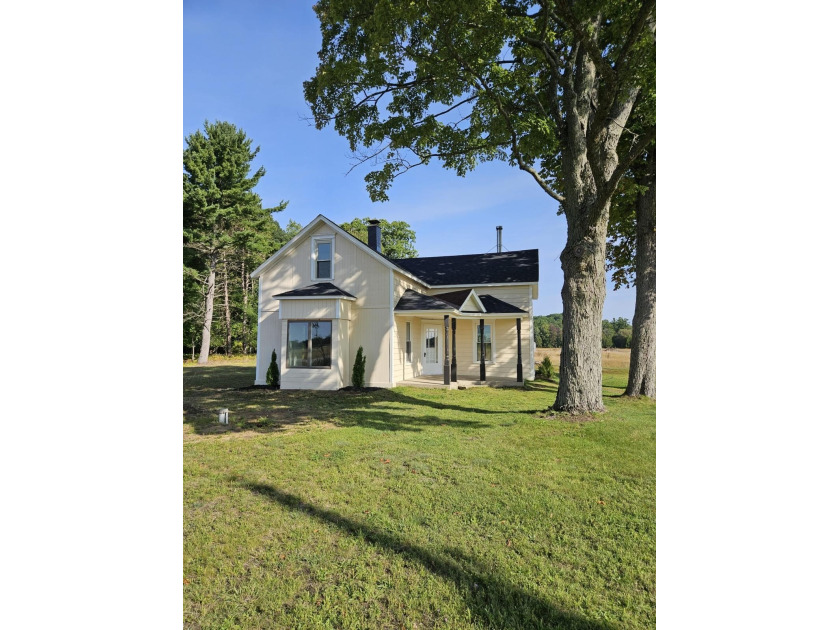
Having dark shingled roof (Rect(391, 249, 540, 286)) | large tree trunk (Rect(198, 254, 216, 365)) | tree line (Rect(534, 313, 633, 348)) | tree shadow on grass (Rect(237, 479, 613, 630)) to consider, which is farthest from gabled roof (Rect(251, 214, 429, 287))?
large tree trunk (Rect(198, 254, 216, 365))

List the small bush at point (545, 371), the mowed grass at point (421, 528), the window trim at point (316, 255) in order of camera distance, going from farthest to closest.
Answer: the small bush at point (545, 371) < the window trim at point (316, 255) < the mowed grass at point (421, 528)

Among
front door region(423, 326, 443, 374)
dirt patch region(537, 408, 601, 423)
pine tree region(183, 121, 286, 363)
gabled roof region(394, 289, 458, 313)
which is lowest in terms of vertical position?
dirt patch region(537, 408, 601, 423)

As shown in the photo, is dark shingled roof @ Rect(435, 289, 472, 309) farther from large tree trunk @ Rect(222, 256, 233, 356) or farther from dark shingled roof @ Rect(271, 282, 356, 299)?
large tree trunk @ Rect(222, 256, 233, 356)

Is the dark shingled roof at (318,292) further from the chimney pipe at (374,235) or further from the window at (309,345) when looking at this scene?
the chimney pipe at (374,235)

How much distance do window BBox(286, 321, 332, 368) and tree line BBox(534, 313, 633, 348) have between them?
6687 millimetres

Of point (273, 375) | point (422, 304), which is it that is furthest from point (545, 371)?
point (273, 375)

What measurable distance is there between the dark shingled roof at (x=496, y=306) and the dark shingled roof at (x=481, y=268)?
73 centimetres

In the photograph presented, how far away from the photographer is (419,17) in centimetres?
581

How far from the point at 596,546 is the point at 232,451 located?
184 inches

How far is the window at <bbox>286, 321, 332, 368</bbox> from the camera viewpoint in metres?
11.8

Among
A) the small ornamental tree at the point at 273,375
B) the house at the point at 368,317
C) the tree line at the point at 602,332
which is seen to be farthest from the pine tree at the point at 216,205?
the tree line at the point at 602,332

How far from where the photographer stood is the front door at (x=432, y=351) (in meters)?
15.5
